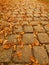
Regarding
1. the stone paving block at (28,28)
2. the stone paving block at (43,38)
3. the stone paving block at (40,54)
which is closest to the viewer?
the stone paving block at (40,54)

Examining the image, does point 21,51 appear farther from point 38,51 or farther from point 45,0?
point 45,0

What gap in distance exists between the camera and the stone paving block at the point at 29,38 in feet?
11.3

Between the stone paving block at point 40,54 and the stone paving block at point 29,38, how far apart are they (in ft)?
1.12

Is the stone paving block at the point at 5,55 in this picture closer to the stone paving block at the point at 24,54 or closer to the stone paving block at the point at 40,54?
the stone paving block at the point at 24,54

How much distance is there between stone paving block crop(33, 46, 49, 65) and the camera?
8.75 feet

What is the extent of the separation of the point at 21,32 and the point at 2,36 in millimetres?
602

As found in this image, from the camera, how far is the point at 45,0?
9.76 metres

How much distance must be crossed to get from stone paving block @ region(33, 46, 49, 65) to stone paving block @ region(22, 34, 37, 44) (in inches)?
13.4

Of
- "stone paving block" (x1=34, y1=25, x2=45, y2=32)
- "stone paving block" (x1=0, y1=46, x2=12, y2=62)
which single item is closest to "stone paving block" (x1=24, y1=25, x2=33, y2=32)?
"stone paving block" (x1=34, y1=25, x2=45, y2=32)

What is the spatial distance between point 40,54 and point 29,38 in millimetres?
823

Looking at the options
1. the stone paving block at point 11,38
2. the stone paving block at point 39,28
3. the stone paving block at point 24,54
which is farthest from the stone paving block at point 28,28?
the stone paving block at point 24,54

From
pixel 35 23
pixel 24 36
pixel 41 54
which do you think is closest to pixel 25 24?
pixel 35 23

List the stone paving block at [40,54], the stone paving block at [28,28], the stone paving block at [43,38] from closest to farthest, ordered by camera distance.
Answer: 1. the stone paving block at [40,54]
2. the stone paving block at [43,38]
3. the stone paving block at [28,28]

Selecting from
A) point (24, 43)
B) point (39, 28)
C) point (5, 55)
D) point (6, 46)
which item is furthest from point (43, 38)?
point (5, 55)
